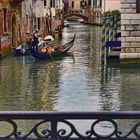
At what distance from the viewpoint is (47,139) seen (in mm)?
2701

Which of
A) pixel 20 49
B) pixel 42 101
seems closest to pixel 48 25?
pixel 20 49

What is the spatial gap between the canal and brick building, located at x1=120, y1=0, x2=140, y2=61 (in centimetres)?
67

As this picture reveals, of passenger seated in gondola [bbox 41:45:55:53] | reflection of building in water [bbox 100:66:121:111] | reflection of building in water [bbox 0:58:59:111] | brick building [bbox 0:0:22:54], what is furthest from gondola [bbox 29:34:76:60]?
reflection of building in water [bbox 100:66:121:111]

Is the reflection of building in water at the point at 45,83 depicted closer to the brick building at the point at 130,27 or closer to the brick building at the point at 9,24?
the brick building at the point at 130,27

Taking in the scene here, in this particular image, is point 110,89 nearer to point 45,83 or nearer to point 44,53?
point 45,83

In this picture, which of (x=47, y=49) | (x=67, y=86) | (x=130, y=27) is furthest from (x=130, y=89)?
(x=47, y=49)

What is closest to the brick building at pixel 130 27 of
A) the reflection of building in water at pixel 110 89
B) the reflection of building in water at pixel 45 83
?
the reflection of building in water at pixel 110 89

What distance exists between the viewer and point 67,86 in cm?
976

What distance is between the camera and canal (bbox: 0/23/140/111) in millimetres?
7715

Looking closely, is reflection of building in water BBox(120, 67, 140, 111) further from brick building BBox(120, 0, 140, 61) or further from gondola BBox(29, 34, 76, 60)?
gondola BBox(29, 34, 76, 60)

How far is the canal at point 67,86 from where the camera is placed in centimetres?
771

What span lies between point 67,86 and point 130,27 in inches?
171

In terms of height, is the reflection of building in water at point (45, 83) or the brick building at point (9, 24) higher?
the brick building at point (9, 24)

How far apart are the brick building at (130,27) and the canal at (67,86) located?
67 cm
